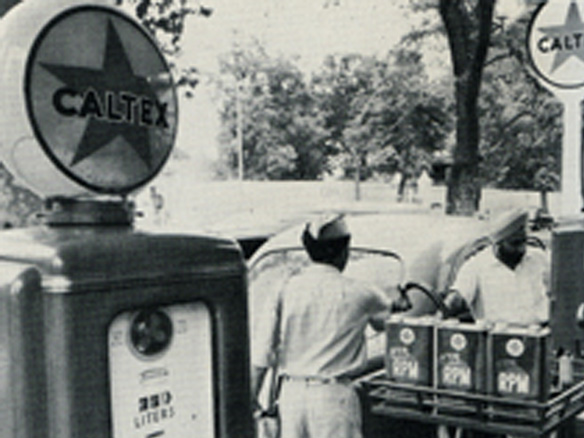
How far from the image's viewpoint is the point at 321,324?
179 cm

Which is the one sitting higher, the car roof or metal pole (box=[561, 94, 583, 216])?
metal pole (box=[561, 94, 583, 216])

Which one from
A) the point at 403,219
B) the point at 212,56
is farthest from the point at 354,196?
the point at 212,56

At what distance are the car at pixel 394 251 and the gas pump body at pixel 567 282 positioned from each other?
22cm

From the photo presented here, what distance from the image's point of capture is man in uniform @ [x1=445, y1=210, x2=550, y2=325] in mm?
2305

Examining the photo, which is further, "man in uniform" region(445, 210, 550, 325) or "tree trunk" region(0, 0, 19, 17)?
"man in uniform" region(445, 210, 550, 325)

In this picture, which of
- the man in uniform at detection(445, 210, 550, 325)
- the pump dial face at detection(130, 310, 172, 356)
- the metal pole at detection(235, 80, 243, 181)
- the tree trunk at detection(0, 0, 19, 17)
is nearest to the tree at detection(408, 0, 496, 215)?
the man in uniform at detection(445, 210, 550, 325)

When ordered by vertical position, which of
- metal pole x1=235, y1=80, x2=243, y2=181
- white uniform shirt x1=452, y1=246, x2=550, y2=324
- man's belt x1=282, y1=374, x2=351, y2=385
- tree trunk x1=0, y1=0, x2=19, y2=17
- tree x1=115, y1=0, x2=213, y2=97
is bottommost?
man's belt x1=282, y1=374, x2=351, y2=385

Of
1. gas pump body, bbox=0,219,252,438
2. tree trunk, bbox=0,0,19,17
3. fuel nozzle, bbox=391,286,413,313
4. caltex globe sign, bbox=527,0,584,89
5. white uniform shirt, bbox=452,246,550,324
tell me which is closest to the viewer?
gas pump body, bbox=0,219,252,438

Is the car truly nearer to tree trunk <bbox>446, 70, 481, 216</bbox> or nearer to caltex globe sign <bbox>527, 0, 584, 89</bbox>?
tree trunk <bbox>446, 70, 481, 216</bbox>

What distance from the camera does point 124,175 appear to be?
1035mm

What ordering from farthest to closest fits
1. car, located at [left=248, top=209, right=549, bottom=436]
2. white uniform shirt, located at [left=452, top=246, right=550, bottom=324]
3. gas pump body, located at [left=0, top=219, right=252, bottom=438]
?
1. car, located at [left=248, top=209, right=549, bottom=436]
2. white uniform shirt, located at [left=452, top=246, right=550, bottom=324]
3. gas pump body, located at [left=0, top=219, right=252, bottom=438]

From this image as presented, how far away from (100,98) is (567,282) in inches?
72.5

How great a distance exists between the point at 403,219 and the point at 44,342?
2.09 meters

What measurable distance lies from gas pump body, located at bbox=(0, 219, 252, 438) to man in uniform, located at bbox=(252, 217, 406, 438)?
77cm
